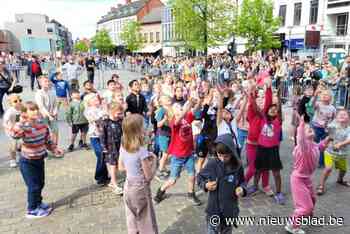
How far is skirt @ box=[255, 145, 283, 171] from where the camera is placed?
489cm

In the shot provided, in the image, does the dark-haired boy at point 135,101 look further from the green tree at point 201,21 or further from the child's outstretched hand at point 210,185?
the green tree at point 201,21

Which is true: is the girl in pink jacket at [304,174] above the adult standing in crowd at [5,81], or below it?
below

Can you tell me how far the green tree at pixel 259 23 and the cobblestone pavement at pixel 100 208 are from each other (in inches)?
1166

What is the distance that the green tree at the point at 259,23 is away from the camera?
33438mm

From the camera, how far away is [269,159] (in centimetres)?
491

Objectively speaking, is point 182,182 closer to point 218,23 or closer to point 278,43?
point 218,23

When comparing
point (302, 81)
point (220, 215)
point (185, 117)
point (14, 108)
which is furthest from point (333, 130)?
point (302, 81)

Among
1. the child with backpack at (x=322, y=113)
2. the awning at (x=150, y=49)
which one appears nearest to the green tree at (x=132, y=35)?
the awning at (x=150, y=49)

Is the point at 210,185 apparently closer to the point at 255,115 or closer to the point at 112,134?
the point at 255,115

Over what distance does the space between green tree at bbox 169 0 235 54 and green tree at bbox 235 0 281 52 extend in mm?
3579

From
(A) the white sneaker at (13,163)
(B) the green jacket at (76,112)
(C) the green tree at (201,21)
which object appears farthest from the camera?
(C) the green tree at (201,21)

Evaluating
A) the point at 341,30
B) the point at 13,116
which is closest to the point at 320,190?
the point at 13,116

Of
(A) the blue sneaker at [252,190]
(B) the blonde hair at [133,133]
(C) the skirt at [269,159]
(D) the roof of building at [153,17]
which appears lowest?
(A) the blue sneaker at [252,190]

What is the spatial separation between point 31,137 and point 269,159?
136 inches
